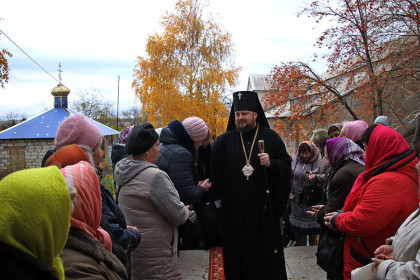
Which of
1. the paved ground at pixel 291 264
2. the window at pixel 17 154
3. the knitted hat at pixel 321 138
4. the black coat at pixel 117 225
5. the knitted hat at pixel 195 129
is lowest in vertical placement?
the window at pixel 17 154

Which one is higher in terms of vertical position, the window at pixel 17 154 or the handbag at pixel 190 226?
the handbag at pixel 190 226

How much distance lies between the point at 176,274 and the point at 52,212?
189 cm

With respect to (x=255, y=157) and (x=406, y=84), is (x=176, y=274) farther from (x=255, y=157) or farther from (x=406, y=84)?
(x=406, y=84)

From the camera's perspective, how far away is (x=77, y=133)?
2289mm

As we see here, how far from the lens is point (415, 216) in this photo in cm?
178

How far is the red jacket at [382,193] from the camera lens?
2.23 metres

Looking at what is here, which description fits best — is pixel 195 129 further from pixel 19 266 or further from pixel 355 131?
pixel 19 266

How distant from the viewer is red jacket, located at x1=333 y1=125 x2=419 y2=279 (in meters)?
2.23

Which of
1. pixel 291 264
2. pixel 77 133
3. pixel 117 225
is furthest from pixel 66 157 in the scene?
pixel 291 264

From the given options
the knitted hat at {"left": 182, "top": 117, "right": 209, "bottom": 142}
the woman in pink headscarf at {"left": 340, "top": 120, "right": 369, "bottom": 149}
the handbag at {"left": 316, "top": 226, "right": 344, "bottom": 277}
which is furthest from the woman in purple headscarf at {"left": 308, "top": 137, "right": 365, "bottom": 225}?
the knitted hat at {"left": 182, "top": 117, "right": 209, "bottom": 142}

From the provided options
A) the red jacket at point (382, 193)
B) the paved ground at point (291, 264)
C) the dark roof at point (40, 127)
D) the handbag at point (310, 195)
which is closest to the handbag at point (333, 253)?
the red jacket at point (382, 193)

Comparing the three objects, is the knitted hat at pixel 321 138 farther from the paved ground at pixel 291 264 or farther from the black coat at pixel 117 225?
the black coat at pixel 117 225

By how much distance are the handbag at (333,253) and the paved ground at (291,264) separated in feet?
4.41

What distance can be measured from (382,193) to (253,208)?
1483mm
